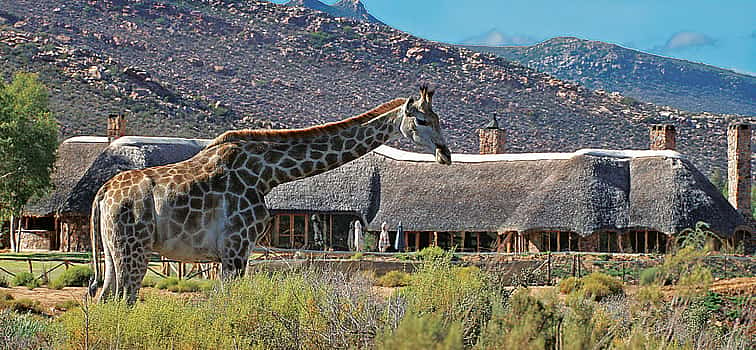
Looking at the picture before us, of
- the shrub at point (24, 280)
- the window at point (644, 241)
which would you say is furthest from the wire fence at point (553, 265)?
the window at point (644, 241)

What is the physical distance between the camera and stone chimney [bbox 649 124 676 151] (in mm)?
37250

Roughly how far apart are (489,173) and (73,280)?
62.5 ft

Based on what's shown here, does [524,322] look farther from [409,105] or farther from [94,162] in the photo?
[94,162]

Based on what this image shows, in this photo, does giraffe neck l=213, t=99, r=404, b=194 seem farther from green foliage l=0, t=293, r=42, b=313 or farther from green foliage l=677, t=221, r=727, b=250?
green foliage l=0, t=293, r=42, b=313

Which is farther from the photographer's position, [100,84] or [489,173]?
[100,84]

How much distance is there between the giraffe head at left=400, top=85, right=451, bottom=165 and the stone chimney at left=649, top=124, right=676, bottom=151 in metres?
29.2

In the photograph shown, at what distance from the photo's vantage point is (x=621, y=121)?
6706cm

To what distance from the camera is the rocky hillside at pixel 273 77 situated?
187 feet

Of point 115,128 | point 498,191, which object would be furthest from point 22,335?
point 115,128

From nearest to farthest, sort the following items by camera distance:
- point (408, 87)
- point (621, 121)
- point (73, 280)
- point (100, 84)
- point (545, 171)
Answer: point (73, 280)
point (545, 171)
point (100, 84)
point (621, 121)
point (408, 87)

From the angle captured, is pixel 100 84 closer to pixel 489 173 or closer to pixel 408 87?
pixel 408 87

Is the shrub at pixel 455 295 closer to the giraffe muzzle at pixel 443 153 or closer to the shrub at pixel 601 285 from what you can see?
the giraffe muzzle at pixel 443 153

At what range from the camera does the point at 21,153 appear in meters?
35.6

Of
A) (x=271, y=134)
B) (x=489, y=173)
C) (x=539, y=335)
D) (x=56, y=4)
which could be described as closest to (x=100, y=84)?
(x=56, y=4)
